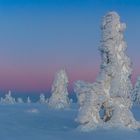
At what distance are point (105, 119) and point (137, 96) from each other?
280ft

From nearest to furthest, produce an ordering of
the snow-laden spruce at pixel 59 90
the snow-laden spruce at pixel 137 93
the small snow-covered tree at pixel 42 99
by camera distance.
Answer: the snow-laden spruce at pixel 59 90, the snow-laden spruce at pixel 137 93, the small snow-covered tree at pixel 42 99

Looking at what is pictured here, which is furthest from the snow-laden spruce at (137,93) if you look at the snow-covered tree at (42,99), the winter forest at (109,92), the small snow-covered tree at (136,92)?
the winter forest at (109,92)

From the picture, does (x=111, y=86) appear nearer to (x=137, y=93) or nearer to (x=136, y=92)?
(x=137, y=93)

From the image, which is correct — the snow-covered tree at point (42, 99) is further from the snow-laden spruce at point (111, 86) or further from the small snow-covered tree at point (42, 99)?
the snow-laden spruce at point (111, 86)

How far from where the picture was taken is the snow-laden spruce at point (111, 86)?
50656 millimetres

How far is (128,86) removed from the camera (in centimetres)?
5238

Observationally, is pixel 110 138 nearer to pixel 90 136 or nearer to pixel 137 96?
pixel 90 136

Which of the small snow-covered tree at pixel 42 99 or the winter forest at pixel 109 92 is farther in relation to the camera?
the small snow-covered tree at pixel 42 99

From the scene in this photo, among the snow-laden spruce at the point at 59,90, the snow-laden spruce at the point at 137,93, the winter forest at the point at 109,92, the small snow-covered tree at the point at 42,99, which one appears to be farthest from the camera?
the small snow-covered tree at the point at 42,99

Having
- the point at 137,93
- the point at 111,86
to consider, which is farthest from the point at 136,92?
the point at 111,86

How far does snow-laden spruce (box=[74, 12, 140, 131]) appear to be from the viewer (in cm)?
5066

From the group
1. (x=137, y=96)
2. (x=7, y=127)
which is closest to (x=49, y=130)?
(x=7, y=127)

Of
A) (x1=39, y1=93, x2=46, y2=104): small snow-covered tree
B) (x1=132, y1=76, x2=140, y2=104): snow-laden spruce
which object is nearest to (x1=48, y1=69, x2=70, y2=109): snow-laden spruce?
(x1=132, y1=76, x2=140, y2=104): snow-laden spruce

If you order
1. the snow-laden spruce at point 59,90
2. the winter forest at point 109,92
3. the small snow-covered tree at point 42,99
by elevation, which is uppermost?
the small snow-covered tree at point 42,99
